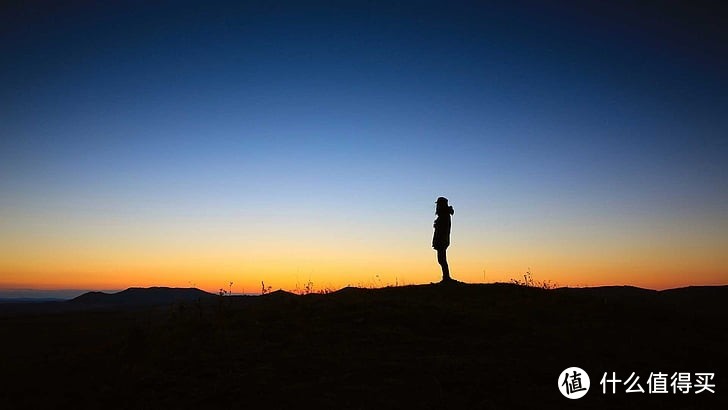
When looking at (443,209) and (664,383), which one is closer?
(664,383)

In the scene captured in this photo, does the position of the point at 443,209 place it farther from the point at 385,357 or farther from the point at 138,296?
the point at 138,296

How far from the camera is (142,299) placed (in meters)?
99.5

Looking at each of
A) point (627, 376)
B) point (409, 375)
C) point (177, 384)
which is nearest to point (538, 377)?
point (627, 376)

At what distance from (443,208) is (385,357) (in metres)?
9.37

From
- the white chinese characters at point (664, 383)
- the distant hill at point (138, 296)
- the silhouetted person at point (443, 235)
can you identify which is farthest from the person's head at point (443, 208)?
the distant hill at point (138, 296)

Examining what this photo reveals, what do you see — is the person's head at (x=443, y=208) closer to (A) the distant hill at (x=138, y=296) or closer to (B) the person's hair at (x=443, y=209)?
(B) the person's hair at (x=443, y=209)

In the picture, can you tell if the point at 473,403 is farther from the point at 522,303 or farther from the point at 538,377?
the point at 522,303

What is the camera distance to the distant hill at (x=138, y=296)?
292 feet

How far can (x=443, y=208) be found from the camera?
58.3 feet

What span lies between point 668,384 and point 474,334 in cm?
416

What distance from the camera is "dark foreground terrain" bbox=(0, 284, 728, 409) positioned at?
23.7ft

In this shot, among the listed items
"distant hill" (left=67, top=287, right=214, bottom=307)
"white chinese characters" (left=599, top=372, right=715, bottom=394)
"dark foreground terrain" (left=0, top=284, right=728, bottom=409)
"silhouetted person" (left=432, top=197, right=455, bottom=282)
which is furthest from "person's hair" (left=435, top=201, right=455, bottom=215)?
"distant hill" (left=67, top=287, right=214, bottom=307)

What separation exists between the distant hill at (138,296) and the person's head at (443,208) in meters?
78.5

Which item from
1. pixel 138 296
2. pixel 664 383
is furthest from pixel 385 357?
pixel 138 296
